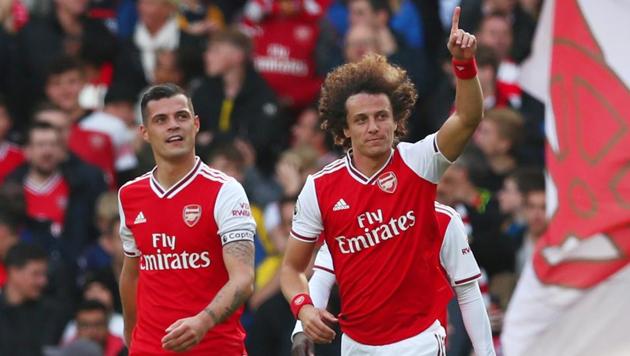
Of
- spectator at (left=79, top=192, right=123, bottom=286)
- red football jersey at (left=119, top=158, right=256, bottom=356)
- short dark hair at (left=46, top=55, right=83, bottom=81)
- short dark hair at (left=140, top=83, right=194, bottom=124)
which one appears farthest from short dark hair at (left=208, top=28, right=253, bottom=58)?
red football jersey at (left=119, top=158, right=256, bottom=356)

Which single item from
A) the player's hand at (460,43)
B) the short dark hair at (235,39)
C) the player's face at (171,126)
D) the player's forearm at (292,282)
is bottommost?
the player's forearm at (292,282)

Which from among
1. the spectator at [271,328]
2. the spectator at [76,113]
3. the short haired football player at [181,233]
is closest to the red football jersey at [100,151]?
the spectator at [76,113]

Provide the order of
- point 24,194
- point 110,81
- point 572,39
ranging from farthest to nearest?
point 110,81 < point 24,194 < point 572,39

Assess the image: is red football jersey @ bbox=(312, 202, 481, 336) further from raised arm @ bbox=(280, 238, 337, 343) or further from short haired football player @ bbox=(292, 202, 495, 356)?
raised arm @ bbox=(280, 238, 337, 343)

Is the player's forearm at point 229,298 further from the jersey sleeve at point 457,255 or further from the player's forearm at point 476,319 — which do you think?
the player's forearm at point 476,319

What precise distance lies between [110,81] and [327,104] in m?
7.21

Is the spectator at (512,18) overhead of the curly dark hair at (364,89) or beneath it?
overhead

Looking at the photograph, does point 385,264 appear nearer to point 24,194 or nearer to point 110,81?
point 24,194

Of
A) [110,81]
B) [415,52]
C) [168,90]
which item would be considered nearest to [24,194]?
[110,81]

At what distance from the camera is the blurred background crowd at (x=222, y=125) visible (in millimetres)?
14141

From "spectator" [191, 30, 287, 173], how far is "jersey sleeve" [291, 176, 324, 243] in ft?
18.8

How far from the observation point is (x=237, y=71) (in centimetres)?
1598

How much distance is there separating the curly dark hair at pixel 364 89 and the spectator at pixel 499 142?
4559 millimetres

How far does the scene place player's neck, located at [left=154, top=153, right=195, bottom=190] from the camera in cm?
1033
